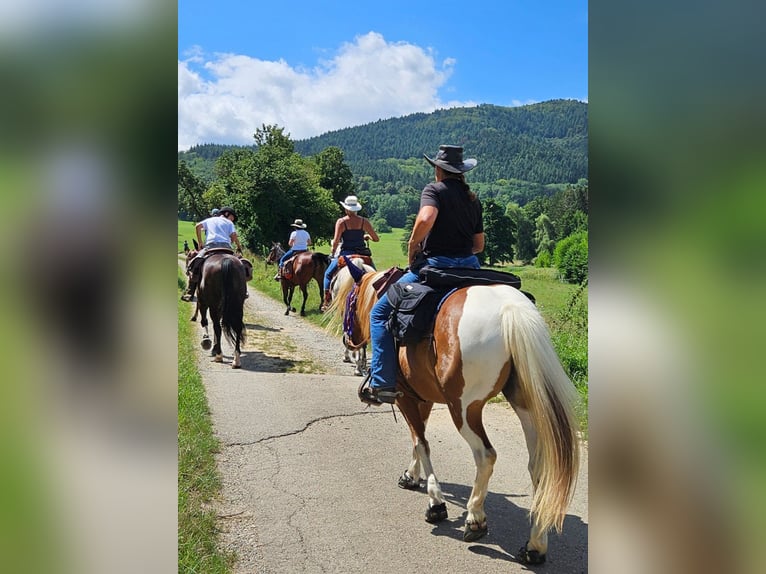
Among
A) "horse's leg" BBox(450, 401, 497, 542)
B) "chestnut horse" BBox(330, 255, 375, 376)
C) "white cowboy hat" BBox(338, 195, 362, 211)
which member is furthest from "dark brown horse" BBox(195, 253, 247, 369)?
"horse's leg" BBox(450, 401, 497, 542)

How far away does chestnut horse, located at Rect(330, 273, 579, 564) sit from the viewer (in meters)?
3.23

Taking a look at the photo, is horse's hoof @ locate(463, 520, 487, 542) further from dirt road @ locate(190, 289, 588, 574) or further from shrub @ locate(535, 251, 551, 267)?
shrub @ locate(535, 251, 551, 267)

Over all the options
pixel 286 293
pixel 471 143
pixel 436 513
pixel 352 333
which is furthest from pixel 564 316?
pixel 471 143

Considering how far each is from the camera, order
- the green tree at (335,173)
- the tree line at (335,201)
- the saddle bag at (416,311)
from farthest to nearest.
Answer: the green tree at (335,173) → the tree line at (335,201) → the saddle bag at (416,311)

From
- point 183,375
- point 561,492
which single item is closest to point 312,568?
point 561,492

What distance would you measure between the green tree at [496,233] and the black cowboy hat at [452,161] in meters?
42.3

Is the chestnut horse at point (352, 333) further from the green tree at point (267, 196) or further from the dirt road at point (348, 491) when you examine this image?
the green tree at point (267, 196)

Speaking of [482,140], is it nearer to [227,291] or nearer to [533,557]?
[227,291]

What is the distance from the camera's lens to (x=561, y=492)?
3.15m

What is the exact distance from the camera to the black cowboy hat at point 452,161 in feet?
13.4

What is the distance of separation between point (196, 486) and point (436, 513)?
1.85 meters

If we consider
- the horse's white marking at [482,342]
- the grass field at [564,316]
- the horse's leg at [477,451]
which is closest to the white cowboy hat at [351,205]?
the grass field at [564,316]
